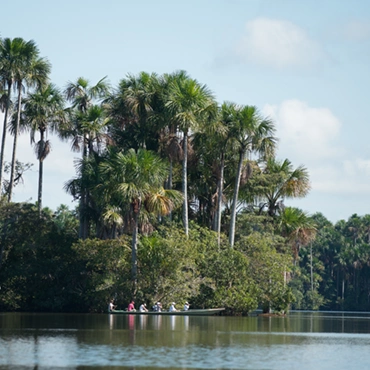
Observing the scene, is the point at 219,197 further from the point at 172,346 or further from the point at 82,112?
the point at 172,346

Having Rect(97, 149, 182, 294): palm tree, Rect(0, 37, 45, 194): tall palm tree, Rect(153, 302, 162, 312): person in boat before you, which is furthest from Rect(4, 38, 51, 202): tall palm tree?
Rect(153, 302, 162, 312): person in boat

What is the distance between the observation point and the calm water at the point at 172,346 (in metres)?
28.9

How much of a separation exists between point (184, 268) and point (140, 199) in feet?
21.0

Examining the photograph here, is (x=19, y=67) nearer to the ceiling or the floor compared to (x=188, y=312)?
nearer to the ceiling

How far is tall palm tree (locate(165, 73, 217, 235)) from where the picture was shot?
6644 centimetres

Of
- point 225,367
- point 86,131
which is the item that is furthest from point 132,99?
point 225,367

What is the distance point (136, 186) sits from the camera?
62188mm

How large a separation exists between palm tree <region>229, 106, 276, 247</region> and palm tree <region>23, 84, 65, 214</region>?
15.4 meters

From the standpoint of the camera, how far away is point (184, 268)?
65.2 m

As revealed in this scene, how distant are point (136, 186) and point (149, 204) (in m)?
1.70

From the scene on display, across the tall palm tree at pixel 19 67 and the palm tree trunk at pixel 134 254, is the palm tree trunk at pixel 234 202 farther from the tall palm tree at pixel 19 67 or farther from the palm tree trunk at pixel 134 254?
the tall palm tree at pixel 19 67

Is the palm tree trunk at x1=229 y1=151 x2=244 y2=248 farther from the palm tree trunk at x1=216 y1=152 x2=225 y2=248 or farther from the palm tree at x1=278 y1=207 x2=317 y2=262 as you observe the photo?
the palm tree at x1=278 y1=207 x2=317 y2=262

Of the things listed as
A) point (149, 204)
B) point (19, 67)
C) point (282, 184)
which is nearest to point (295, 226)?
point (282, 184)

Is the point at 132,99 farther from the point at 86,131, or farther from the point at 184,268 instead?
the point at 184,268
